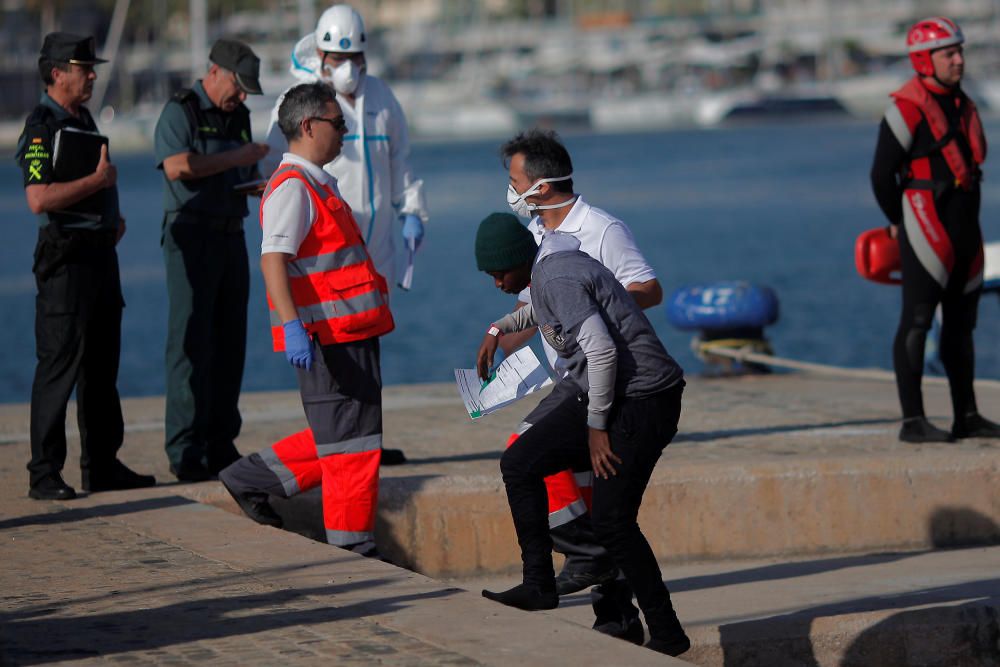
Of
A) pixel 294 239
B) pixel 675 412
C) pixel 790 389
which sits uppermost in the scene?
pixel 294 239

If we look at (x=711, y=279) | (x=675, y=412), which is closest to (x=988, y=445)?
(x=675, y=412)

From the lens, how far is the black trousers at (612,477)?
560cm

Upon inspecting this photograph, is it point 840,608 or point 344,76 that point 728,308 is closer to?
point 344,76

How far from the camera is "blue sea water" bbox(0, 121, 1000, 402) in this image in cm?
2770

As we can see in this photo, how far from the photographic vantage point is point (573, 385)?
580 centimetres

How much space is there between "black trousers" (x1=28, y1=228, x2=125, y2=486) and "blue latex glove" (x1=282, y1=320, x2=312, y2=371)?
5.28ft

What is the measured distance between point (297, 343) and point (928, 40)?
3839 millimetres

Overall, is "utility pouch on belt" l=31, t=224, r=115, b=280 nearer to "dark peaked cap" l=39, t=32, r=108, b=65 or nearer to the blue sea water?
"dark peaked cap" l=39, t=32, r=108, b=65

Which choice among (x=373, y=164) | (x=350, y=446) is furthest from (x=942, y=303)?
(x=350, y=446)

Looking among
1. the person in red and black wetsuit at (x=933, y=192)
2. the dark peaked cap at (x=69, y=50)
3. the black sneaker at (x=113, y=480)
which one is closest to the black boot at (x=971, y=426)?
the person in red and black wetsuit at (x=933, y=192)

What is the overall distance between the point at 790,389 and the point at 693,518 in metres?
3.57

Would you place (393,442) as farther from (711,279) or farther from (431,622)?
(711,279)

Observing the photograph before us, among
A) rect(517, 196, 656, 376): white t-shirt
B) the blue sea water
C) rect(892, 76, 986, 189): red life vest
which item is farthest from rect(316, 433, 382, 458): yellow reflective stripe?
rect(892, 76, 986, 189): red life vest

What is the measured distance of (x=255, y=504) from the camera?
722cm
